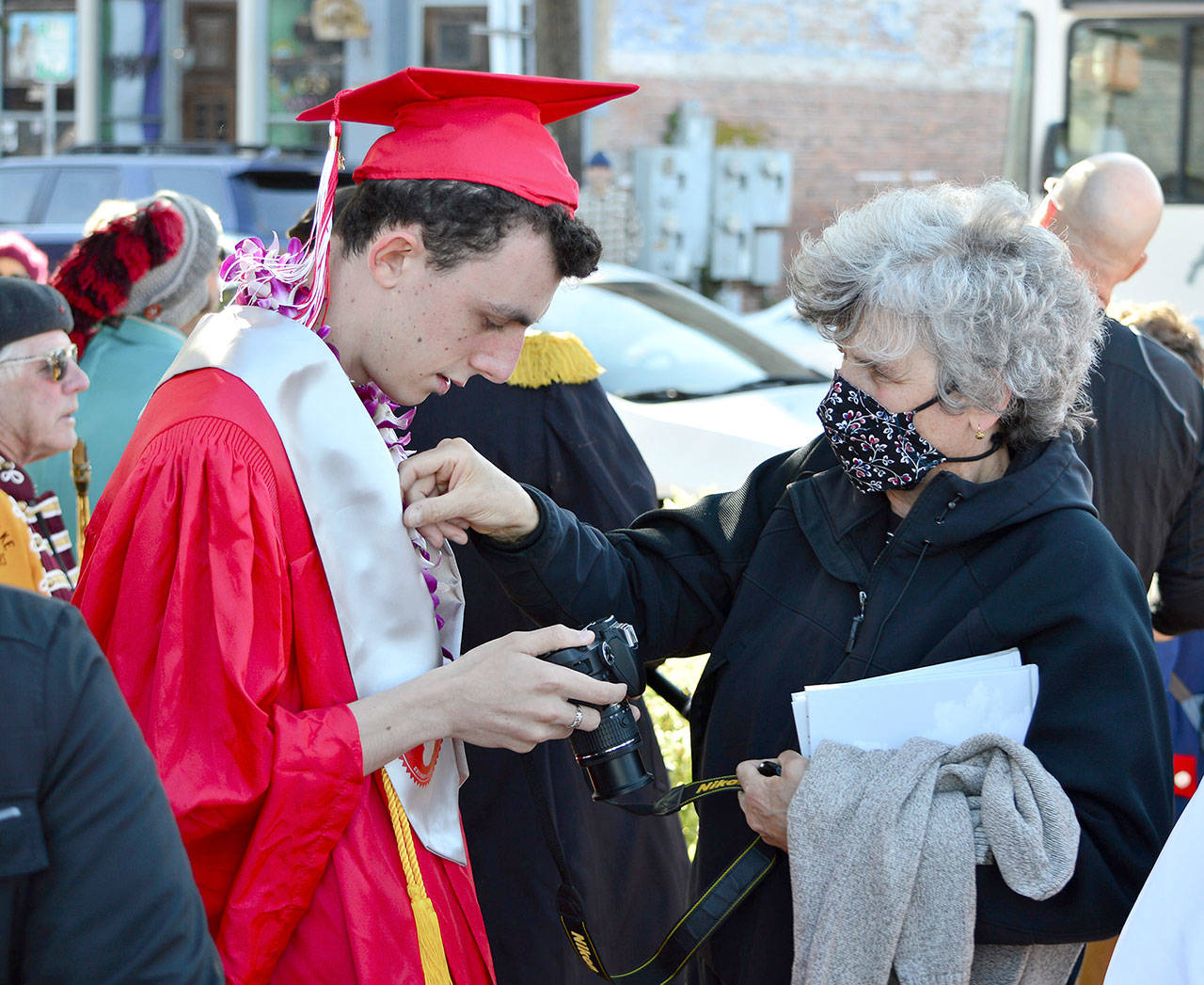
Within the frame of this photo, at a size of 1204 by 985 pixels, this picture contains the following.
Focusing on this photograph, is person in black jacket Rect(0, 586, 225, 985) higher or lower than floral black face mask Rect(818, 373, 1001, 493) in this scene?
lower

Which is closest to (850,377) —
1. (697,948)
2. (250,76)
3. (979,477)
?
(979,477)

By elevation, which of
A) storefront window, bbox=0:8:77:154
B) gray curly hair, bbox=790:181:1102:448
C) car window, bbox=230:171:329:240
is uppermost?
storefront window, bbox=0:8:77:154

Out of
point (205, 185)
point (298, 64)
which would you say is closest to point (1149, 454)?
point (205, 185)

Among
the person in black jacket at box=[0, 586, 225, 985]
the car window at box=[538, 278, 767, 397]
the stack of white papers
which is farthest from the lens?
the car window at box=[538, 278, 767, 397]

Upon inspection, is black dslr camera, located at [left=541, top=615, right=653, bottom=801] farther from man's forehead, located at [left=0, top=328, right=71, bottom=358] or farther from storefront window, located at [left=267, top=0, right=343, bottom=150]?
storefront window, located at [left=267, top=0, right=343, bottom=150]

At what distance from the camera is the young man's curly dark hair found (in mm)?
1816

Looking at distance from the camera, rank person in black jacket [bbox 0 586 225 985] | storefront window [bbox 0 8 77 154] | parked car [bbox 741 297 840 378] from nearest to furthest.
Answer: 1. person in black jacket [bbox 0 586 225 985]
2. parked car [bbox 741 297 840 378]
3. storefront window [bbox 0 8 77 154]

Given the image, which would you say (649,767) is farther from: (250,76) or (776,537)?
(250,76)

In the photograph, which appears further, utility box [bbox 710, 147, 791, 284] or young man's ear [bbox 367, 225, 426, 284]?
utility box [bbox 710, 147, 791, 284]

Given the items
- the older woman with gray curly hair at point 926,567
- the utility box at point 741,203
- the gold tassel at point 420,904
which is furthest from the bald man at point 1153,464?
the utility box at point 741,203

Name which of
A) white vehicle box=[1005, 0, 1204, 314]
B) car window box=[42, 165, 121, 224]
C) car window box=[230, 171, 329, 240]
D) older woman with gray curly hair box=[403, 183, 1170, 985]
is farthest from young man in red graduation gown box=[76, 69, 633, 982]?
car window box=[42, 165, 121, 224]

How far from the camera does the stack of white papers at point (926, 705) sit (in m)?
1.80

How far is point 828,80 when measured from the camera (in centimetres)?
1559

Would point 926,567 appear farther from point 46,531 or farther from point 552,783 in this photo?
point 46,531
